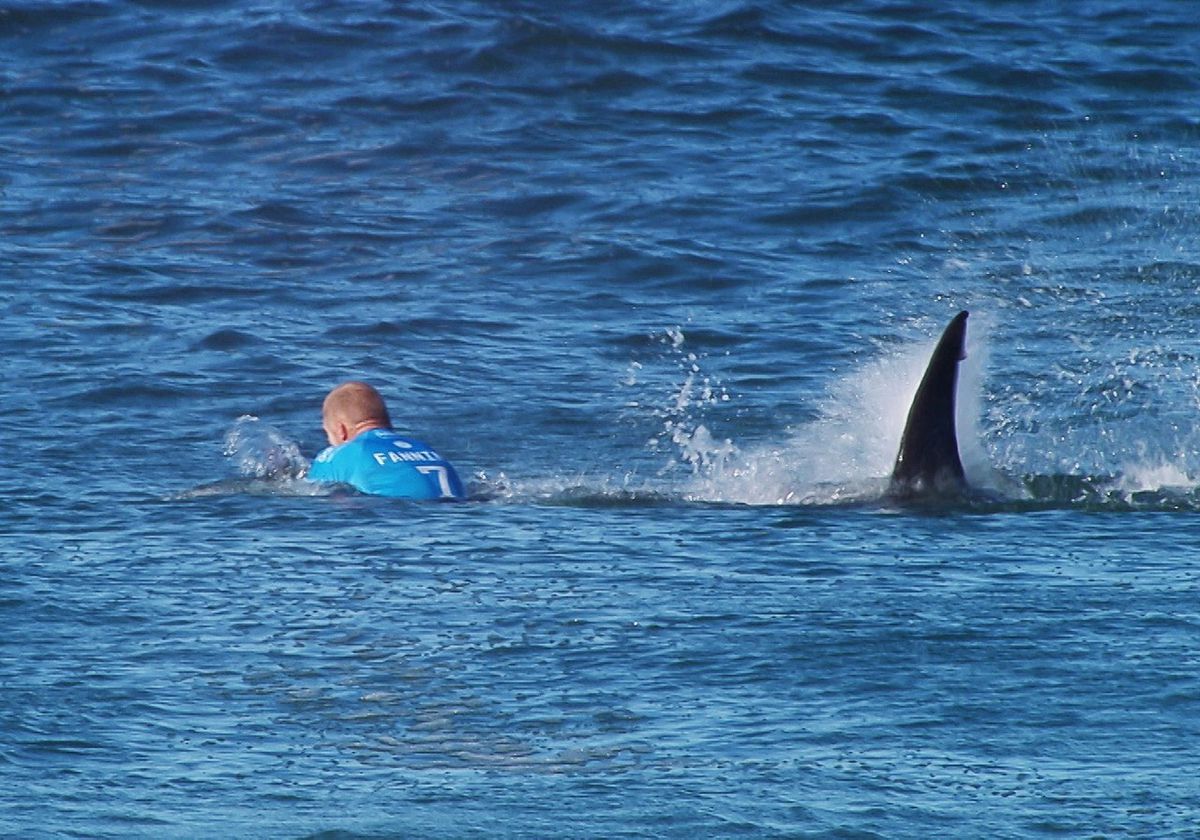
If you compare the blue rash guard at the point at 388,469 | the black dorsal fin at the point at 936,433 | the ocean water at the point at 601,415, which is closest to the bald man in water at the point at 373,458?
the blue rash guard at the point at 388,469

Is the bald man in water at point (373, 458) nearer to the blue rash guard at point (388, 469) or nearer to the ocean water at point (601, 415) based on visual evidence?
the blue rash guard at point (388, 469)

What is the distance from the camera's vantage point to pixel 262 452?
11.9m

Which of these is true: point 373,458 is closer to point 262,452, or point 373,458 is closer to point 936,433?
point 262,452

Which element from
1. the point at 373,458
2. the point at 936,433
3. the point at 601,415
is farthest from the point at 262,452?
the point at 936,433

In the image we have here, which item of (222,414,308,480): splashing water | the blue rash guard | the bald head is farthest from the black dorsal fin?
(222,414,308,480): splashing water

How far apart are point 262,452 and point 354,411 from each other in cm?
132

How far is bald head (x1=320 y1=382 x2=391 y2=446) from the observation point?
10758 millimetres

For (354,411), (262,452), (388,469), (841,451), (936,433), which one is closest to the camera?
(936,433)

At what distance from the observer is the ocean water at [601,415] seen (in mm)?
6395

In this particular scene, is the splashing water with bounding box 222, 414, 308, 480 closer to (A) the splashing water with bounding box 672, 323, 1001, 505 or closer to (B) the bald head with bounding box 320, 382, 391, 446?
(B) the bald head with bounding box 320, 382, 391, 446

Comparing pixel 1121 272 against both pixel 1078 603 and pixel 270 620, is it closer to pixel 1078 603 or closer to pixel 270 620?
pixel 1078 603

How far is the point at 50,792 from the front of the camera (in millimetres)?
6074

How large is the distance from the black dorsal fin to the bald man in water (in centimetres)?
226

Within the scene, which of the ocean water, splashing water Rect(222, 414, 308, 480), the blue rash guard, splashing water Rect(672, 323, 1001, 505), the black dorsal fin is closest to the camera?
the ocean water
